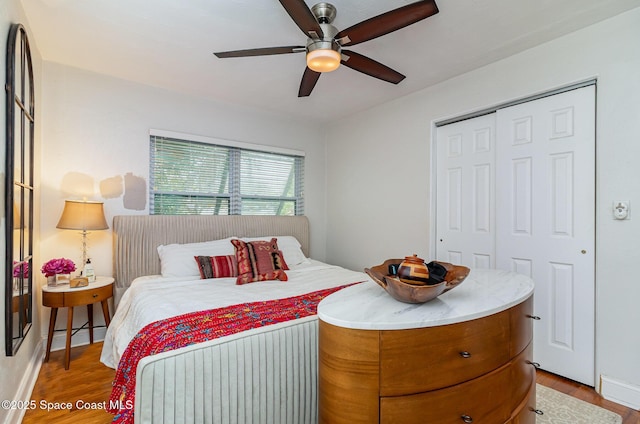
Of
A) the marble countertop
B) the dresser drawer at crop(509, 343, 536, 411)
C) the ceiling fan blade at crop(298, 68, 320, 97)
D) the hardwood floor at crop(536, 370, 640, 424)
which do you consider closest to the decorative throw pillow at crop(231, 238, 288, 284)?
the ceiling fan blade at crop(298, 68, 320, 97)

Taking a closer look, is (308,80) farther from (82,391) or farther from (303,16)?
(82,391)

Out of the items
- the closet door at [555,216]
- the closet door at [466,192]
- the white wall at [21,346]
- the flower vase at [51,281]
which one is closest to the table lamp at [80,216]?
the white wall at [21,346]

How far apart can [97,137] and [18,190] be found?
1245 millimetres

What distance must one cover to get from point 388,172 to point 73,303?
3281mm

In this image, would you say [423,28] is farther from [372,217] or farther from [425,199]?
[372,217]

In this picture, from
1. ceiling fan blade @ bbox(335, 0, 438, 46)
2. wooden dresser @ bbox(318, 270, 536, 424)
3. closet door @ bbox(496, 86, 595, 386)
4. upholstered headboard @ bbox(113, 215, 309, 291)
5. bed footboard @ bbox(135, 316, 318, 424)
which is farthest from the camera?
upholstered headboard @ bbox(113, 215, 309, 291)

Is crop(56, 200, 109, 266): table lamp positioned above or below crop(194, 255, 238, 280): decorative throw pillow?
above

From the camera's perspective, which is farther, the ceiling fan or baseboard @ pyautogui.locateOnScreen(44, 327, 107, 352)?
baseboard @ pyautogui.locateOnScreen(44, 327, 107, 352)

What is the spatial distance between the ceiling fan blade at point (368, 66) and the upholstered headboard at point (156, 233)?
229cm

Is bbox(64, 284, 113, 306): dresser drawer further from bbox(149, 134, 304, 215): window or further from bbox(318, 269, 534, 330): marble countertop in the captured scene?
bbox(318, 269, 534, 330): marble countertop

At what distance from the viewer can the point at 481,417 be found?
1.08 m

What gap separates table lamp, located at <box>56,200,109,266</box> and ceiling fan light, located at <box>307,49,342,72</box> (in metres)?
2.26

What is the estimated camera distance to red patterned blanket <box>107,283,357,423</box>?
1454 millimetres

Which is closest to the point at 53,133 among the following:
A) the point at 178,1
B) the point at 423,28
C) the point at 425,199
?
the point at 178,1
